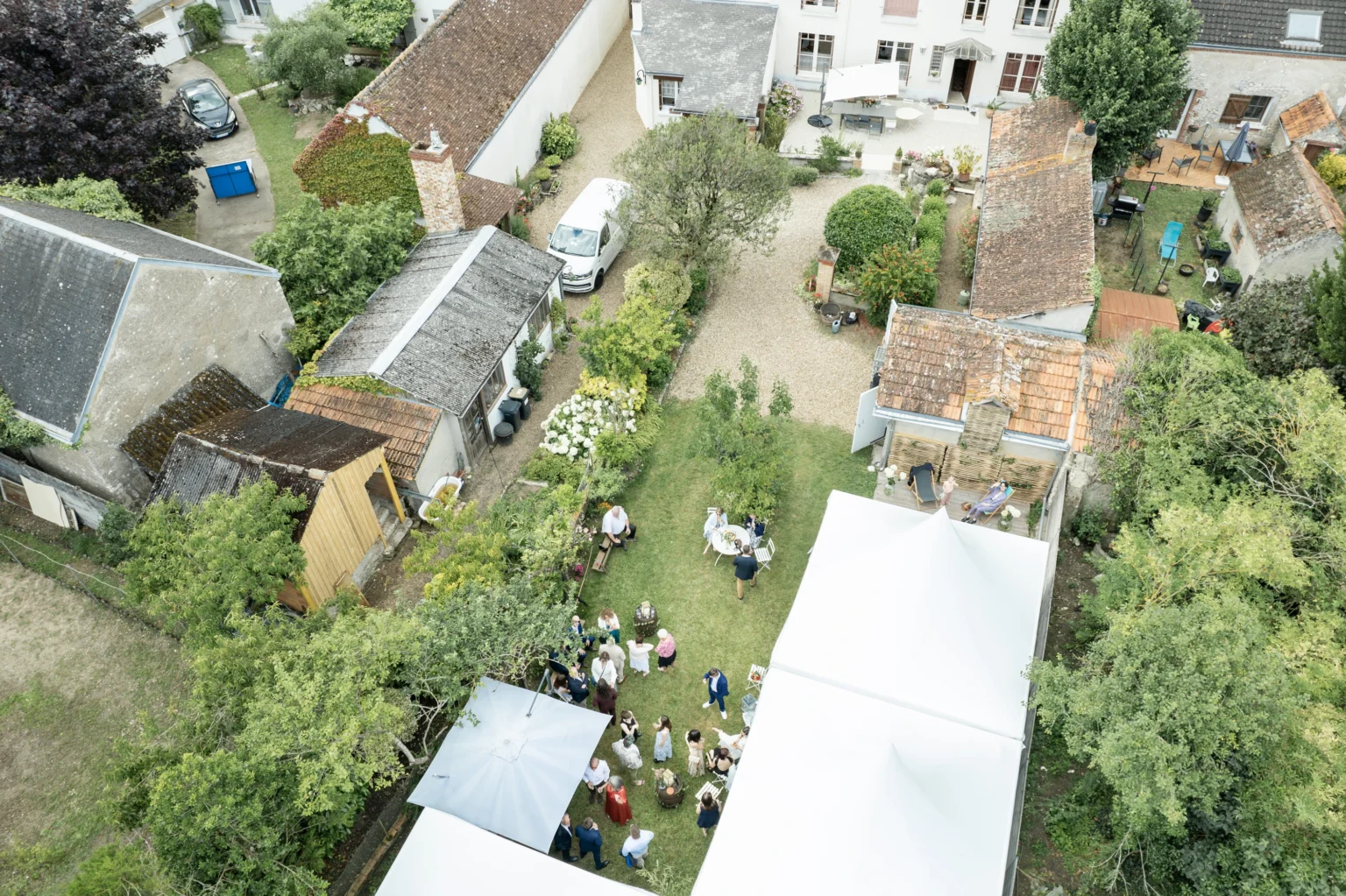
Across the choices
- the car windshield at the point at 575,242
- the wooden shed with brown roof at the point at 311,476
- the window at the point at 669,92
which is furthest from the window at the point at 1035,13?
the wooden shed with brown roof at the point at 311,476

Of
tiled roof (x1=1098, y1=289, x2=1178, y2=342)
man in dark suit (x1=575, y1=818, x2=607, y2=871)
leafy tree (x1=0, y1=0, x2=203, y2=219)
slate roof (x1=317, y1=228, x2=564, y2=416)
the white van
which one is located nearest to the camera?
man in dark suit (x1=575, y1=818, x2=607, y2=871)

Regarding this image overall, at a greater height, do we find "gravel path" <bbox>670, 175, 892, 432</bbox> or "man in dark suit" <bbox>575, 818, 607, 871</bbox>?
"gravel path" <bbox>670, 175, 892, 432</bbox>

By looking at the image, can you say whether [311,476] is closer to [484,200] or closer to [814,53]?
[484,200]

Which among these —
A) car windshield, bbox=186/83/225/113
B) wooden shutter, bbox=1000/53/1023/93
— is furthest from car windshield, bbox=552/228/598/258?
wooden shutter, bbox=1000/53/1023/93

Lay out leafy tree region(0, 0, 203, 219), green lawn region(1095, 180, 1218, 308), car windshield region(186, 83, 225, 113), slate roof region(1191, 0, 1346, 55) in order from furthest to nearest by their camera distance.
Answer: car windshield region(186, 83, 225, 113)
slate roof region(1191, 0, 1346, 55)
green lawn region(1095, 180, 1218, 308)
leafy tree region(0, 0, 203, 219)

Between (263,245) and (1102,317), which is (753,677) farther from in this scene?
(263,245)

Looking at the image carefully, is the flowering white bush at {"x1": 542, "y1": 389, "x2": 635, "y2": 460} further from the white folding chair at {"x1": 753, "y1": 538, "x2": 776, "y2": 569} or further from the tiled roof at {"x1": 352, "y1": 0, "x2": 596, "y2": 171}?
the tiled roof at {"x1": 352, "y1": 0, "x2": 596, "y2": 171}
